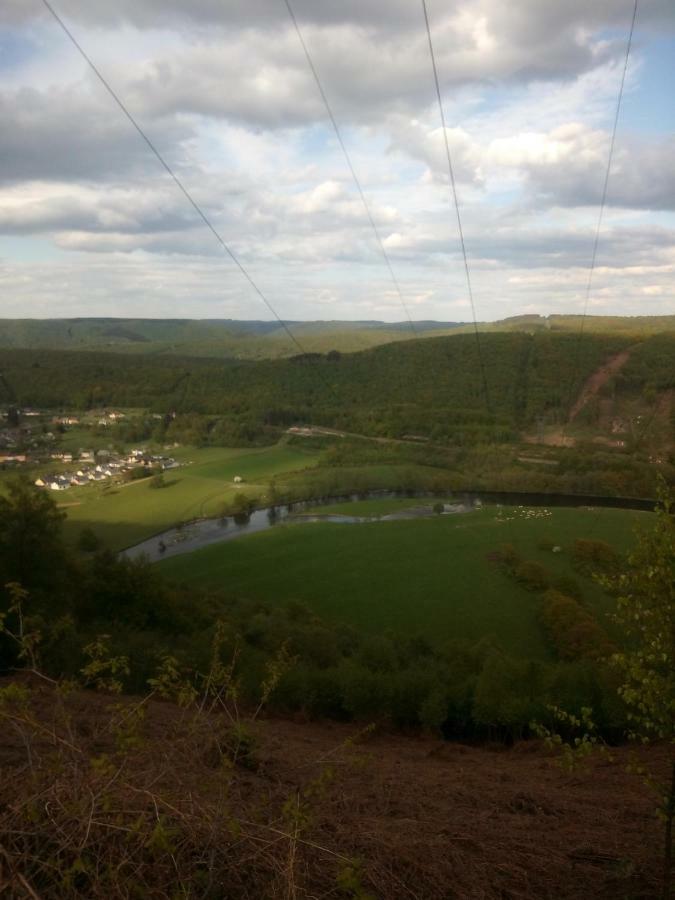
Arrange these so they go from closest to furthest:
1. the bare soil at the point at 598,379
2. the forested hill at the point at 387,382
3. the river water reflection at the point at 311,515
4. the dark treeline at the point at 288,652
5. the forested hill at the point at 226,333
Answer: the dark treeline at the point at 288,652 < the river water reflection at the point at 311,515 < the forested hill at the point at 387,382 < the bare soil at the point at 598,379 < the forested hill at the point at 226,333

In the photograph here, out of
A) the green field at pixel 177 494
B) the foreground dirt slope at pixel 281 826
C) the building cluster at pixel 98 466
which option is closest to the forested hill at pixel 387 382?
the building cluster at pixel 98 466

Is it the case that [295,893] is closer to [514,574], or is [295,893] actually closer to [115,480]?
[514,574]

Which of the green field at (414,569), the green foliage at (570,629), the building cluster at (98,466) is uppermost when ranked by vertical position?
the building cluster at (98,466)

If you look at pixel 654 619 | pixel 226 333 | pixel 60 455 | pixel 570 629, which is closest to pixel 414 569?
pixel 570 629

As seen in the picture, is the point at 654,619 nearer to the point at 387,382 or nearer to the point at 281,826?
the point at 281,826

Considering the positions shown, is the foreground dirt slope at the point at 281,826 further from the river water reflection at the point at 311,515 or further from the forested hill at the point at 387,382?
the forested hill at the point at 387,382

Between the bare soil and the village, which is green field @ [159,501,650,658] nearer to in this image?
the village

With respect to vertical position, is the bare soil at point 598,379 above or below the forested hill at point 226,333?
below
